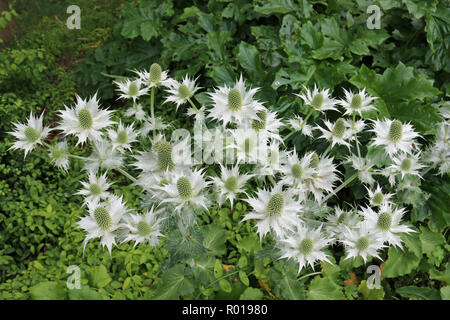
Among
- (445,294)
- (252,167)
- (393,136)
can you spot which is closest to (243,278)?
(252,167)

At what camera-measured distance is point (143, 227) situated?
1.36 metres

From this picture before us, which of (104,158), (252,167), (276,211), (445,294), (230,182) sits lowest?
(445,294)

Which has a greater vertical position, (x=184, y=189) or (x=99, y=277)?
(x=184, y=189)

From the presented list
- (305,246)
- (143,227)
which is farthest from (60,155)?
(305,246)

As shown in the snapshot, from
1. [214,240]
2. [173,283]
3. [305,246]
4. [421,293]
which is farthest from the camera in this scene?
[421,293]

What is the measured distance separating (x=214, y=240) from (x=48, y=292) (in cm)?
71

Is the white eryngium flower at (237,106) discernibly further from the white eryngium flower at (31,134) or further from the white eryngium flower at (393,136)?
the white eryngium flower at (31,134)

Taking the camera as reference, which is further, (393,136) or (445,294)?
(445,294)

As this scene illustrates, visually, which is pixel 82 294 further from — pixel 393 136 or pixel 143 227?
pixel 393 136

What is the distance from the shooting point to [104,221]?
52.9 inches

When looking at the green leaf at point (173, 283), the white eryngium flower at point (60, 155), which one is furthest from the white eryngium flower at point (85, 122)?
the green leaf at point (173, 283)

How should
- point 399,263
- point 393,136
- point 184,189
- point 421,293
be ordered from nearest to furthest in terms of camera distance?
point 184,189, point 393,136, point 421,293, point 399,263

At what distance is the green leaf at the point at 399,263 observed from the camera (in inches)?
79.3

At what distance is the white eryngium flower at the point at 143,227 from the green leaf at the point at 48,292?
1.39 feet
